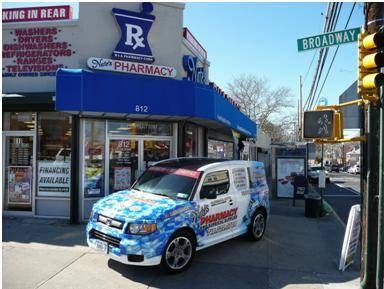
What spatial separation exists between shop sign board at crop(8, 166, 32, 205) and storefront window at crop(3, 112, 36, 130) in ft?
3.56

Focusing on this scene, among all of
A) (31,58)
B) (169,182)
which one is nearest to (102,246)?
(169,182)

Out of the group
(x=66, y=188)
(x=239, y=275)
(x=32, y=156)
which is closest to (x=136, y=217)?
(x=239, y=275)

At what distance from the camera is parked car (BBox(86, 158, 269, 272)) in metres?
6.08

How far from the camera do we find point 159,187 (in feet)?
Answer: 24.3

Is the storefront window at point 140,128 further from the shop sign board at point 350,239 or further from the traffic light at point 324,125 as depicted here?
the traffic light at point 324,125

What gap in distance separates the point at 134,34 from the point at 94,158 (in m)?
3.45

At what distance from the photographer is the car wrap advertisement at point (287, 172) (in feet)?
52.1

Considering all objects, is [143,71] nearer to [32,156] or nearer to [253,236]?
[32,156]

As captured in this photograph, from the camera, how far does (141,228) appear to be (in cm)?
604

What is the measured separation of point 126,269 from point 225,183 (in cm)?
249

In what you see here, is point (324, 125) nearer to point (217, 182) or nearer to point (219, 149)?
point (217, 182)

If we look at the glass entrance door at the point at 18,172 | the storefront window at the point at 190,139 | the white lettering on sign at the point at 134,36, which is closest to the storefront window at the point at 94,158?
the glass entrance door at the point at 18,172

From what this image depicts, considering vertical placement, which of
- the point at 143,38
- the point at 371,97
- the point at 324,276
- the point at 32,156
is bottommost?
the point at 324,276

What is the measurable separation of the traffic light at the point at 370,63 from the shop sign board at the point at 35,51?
24.4 feet
